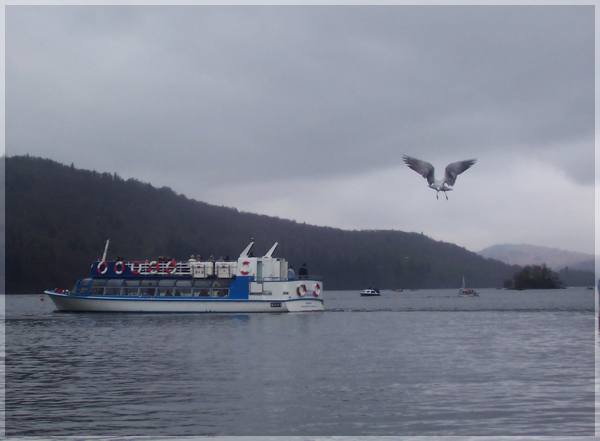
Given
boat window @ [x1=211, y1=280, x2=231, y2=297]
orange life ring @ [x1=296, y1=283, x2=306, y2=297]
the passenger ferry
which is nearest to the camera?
the passenger ferry

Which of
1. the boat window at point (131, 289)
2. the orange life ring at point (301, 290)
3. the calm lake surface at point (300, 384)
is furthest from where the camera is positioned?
the boat window at point (131, 289)

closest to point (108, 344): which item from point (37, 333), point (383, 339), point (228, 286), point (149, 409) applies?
point (37, 333)

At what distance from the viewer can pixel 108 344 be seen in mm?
38688

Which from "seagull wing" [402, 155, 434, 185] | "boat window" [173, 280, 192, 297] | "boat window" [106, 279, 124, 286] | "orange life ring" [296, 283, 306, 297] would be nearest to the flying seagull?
"seagull wing" [402, 155, 434, 185]

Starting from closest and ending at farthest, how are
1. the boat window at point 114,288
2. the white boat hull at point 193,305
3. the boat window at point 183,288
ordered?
the white boat hull at point 193,305 → the boat window at point 183,288 → the boat window at point 114,288

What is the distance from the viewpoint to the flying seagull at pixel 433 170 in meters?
40.1

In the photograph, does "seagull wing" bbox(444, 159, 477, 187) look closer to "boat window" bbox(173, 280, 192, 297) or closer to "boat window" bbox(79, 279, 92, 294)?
"boat window" bbox(173, 280, 192, 297)

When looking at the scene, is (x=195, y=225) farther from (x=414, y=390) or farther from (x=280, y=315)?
(x=414, y=390)

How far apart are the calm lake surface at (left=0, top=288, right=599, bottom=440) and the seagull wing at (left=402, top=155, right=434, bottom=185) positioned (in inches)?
372

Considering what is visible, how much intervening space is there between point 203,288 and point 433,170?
3047 cm

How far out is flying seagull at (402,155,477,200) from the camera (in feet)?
132

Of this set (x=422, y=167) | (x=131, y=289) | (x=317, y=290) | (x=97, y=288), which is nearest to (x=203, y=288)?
(x=131, y=289)

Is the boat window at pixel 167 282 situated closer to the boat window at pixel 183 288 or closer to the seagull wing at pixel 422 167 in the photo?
the boat window at pixel 183 288

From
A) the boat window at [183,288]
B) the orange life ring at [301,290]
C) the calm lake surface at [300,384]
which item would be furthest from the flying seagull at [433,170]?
the boat window at [183,288]
